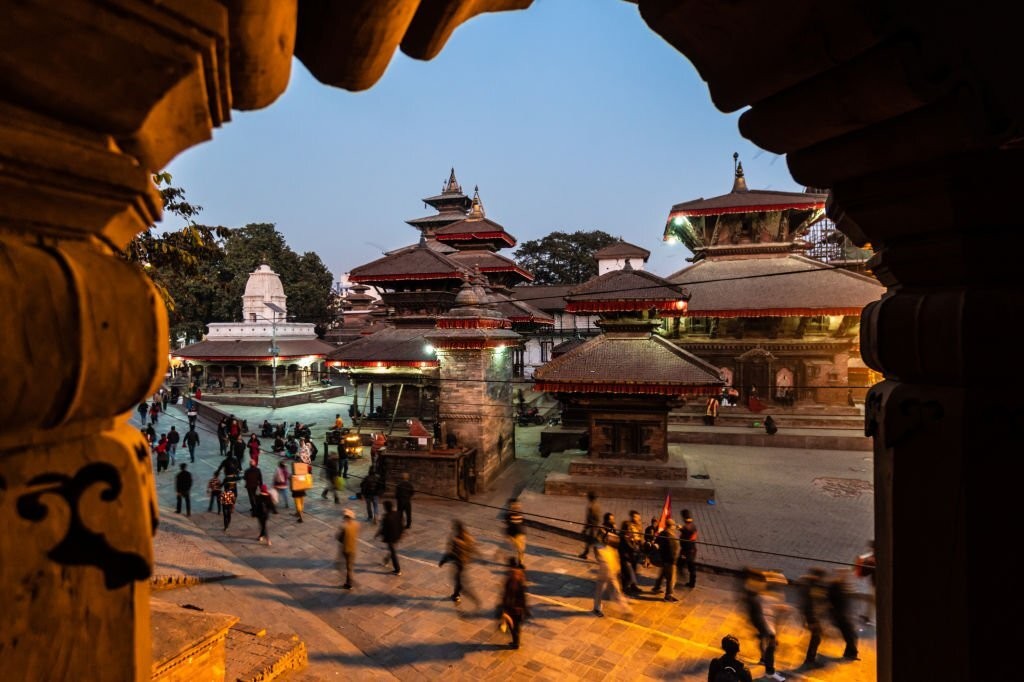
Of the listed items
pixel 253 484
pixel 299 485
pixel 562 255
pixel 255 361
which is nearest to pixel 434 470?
pixel 299 485

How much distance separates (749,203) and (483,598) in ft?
74.4

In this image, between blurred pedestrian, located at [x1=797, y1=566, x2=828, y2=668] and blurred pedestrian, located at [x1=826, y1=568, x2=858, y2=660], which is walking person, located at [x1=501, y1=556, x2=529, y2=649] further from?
blurred pedestrian, located at [x1=826, y1=568, x2=858, y2=660]

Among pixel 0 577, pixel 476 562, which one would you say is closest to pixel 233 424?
pixel 476 562

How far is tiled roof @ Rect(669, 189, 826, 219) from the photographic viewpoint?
23312 millimetres

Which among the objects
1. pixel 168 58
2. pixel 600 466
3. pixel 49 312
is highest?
pixel 168 58

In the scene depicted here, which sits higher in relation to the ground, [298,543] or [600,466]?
[600,466]

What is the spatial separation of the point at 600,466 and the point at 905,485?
12.2 meters

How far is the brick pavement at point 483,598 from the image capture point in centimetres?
646

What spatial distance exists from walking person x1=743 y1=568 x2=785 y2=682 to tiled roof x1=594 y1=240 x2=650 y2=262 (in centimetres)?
3307

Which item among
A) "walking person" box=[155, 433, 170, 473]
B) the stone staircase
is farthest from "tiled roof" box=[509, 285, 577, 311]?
the stone staircase

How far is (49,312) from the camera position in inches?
36.0

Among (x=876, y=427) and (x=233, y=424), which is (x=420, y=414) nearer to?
(x=233, y=424)

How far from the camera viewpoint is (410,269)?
66.1 feet

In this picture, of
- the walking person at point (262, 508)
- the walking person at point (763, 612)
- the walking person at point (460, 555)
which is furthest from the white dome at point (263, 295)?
the walking person at point (763, 612)
